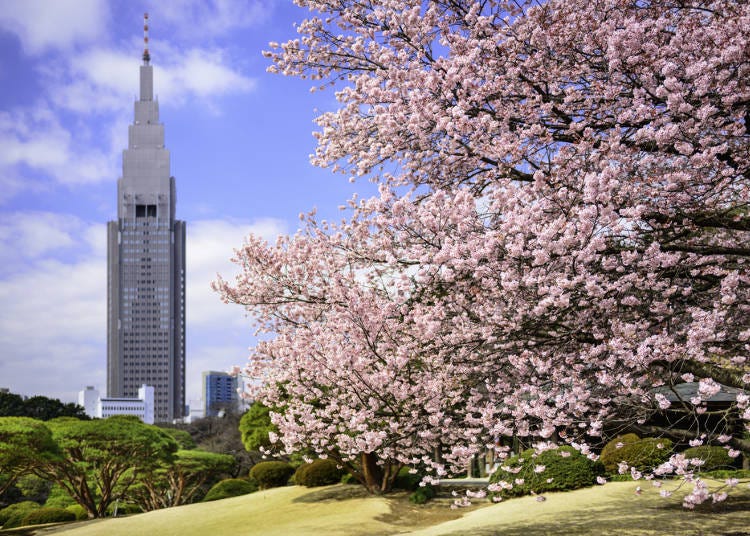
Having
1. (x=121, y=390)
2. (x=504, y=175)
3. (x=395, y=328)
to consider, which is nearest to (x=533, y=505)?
(x=395, y=328)

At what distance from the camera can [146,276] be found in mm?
133375

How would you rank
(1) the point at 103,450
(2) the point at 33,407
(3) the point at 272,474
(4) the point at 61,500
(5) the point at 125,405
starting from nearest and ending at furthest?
1. (1) the point at 103,450
2. (3) the point at 272,474
3. (4) the point at 61,500
4. (2) the point at 33,407
5. (5) the point at 125,405

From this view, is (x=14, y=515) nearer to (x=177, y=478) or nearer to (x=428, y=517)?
(x=177, y=478)

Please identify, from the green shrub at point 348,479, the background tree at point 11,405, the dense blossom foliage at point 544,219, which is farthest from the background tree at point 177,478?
the dense blossom foliage at point 544,219

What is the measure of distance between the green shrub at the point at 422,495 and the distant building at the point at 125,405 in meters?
115

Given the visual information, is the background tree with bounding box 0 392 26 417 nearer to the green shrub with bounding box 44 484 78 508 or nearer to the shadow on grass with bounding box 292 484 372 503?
the green shrub with bounding box 44 484 78 508

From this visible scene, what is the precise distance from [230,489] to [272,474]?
2.91 meters

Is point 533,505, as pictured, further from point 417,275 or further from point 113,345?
point 113,345

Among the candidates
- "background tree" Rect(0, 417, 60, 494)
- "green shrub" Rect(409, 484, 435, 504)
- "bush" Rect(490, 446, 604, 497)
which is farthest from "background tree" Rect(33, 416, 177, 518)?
"bush" Rect(490, 446, 604, 497)

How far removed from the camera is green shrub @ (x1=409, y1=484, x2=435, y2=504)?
18.8 metres

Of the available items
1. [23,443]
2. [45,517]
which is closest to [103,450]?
[45,517]

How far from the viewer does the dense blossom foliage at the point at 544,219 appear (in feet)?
20.6

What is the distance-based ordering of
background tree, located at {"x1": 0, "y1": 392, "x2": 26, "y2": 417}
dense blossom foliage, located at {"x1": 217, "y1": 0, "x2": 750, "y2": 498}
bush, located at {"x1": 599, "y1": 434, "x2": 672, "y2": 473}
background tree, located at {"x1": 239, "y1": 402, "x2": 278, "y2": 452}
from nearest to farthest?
dense blossom foliage, located at {"x1": 217, "y1": 0, "x2": 750, "y2": 498} < bush, located at {"x1": 599, "y1": 434, "x2": 672, "y2": 473} < background tree, located at {"x1": 239, "y1": 402, "x2": 278, "y2": 452} < background tree, located at {"x1": 0, "y1": 392, "x2": 26, "y2": 417}

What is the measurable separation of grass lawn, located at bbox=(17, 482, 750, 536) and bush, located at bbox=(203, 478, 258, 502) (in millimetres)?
4840
